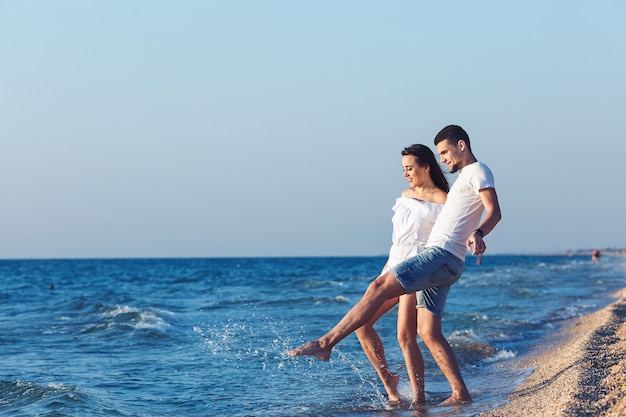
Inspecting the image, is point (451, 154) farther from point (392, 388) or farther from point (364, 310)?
point (392, 388)

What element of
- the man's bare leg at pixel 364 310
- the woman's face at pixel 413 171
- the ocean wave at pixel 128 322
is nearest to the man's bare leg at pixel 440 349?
the man's bare leg at pixel 364 310

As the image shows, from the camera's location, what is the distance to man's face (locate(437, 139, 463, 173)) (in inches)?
223

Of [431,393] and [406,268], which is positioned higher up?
[406,268]

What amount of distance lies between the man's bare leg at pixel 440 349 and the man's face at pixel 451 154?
3.68 feet

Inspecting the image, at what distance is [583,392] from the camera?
551 centimetres

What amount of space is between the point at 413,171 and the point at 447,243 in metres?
0.78

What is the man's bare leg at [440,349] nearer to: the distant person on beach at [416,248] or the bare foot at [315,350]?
the distant person on beach at [416,248]

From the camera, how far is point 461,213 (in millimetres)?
5500

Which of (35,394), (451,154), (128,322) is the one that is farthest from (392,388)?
(128,322)

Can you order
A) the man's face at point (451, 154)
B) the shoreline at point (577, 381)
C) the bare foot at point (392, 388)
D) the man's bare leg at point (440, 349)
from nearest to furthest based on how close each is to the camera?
1. the shoreline at point (577, 381)
2. the man's face at point (451, 154)
3. the man's bare leg at point (440, 349)
4. the bare foot at point (392, 388)

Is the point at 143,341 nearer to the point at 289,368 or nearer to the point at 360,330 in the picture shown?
the point at 289,368

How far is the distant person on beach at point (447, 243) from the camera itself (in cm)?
536

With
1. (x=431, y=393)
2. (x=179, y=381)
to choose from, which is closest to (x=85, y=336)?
(x=179, y=381)

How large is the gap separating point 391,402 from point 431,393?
774 mm
